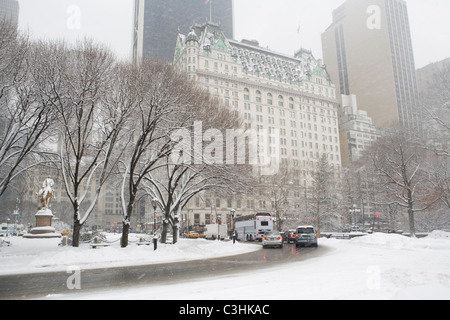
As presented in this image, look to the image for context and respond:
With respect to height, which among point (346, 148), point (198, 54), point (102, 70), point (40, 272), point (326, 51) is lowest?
point (40, 272)

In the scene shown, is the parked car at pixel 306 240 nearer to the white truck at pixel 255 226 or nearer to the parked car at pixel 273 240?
the parked car at pixel 273 240

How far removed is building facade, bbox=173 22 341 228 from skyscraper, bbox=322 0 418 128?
71.1 feet

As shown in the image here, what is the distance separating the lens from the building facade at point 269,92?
87.8 m

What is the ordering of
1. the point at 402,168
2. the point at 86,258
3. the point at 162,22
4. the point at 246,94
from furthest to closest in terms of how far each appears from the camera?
the point at 162,22, the point at 246,94, the point at 402,168, the point at 86,258

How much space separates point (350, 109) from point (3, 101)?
146 m

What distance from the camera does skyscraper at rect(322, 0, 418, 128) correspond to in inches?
4058

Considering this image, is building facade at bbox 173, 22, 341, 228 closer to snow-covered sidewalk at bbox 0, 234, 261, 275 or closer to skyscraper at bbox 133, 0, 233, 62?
skyscraper at bbox 133, 0, 233, 62

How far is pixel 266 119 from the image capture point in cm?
10200

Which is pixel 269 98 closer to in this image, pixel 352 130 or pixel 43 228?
pixel 352 130

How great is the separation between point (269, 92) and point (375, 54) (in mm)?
47281

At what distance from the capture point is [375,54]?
117938 mm

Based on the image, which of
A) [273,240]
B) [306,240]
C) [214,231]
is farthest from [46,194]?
[214,231]
